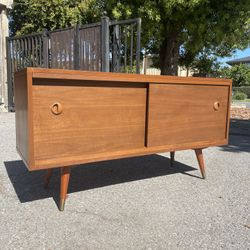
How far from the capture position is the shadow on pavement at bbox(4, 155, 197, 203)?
102 inches

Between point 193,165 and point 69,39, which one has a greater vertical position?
point 69,39

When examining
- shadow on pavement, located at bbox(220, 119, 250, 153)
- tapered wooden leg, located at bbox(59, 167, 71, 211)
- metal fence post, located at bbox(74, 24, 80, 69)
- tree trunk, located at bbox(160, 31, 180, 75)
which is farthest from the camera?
tree trunk, located at bbox(160, 31, 180, 75)

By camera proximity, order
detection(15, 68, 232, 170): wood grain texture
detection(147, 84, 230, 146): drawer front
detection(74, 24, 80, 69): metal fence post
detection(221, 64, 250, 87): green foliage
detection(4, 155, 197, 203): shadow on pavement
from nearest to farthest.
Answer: detection(15, 68, 232, 170): wood grain texture
detection(147, 84, 230, 146): drawer front
detection(4, 155, 197, 203): shadow on pavement
detection(74, 24, 80, 69): metal fence post
detection(221, 64, 250, 87): green foliage

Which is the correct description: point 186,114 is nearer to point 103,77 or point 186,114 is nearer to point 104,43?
point 103,77

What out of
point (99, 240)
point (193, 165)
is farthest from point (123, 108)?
point (193, 165)

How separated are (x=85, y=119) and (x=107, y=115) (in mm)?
173

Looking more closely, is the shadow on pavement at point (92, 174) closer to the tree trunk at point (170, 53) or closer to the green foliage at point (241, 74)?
the tree trunk at point (170, 53)

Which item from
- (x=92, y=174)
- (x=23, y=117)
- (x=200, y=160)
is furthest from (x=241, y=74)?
(x=23, y=117)

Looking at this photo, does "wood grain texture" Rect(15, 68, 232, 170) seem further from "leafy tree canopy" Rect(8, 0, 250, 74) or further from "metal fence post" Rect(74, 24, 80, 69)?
"leafy tree canopy" Rect(8, 0, 250, 74)

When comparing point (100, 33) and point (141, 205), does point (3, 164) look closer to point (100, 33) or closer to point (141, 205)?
point (141, 205)

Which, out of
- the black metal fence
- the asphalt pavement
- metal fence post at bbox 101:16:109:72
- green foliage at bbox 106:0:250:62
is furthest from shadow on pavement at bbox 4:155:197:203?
green foliage at bbox 106:0:250:62

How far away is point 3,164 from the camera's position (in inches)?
131

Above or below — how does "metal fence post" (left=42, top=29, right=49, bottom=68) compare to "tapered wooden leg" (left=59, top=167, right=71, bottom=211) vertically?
above

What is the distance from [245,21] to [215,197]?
7.62 meters
